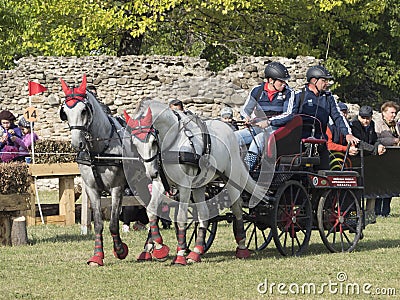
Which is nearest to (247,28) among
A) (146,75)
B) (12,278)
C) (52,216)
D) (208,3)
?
(208,3)

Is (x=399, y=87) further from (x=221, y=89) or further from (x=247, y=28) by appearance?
(x=221, y=89)

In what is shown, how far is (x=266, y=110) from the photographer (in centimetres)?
1223

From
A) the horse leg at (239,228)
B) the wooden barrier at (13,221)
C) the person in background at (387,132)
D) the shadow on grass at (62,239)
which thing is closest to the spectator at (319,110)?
the horse leg at (239,228)

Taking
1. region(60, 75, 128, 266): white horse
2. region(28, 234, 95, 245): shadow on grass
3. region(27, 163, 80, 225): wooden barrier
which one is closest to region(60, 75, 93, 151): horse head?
region(60, 75, 128, 266): white horse

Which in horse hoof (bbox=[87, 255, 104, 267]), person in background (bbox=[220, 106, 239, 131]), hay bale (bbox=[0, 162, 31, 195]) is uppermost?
person in background (bbox=[220, 106, 239, 131])

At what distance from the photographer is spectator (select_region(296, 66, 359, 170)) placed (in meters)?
12.5

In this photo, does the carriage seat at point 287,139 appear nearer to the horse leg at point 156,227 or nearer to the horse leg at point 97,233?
the horse leg at point 156,227

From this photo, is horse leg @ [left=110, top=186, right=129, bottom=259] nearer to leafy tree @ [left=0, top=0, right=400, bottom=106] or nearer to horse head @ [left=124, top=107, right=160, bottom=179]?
horse head @ [left=124, top=107, right=160, bottom=179]

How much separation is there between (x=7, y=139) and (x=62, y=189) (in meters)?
1.59

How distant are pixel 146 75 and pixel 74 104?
52.8 feet

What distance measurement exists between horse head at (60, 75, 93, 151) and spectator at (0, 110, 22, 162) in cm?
675

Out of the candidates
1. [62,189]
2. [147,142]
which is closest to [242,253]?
[147,142]

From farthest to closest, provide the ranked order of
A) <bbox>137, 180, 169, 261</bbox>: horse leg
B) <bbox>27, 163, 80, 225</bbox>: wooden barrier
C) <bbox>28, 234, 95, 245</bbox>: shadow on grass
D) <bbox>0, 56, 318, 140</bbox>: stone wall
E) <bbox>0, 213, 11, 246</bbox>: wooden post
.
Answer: <bbox>0, 56, 318, 140</bbox>: stone wall < <bbox>27, 163, 80, 225</bbox>: wooden barrier < <bbox>28, 234, 95, 245</bbox>: shadow on grass < <bbox>0, 213, 11, 246</bbox>: wooden post < <bbox>137, 180, 169, 261</bbox>: horse leg

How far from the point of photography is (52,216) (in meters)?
17.1
